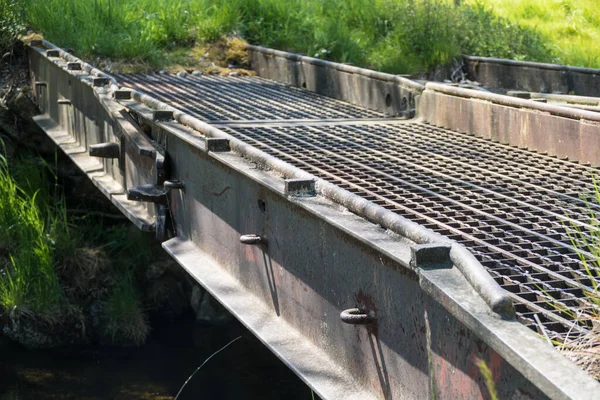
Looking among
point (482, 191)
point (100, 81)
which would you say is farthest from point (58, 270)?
point (482, 191)

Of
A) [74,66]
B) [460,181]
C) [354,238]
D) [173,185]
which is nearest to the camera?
[354,238]

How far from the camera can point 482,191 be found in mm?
4520

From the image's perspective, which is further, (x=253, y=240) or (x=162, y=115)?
(x=162, y=115)

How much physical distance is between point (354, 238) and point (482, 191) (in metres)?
1.40

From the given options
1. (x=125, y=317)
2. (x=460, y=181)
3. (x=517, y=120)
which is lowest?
(x=125, y=317)

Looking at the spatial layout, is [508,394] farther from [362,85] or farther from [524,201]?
[362,85]

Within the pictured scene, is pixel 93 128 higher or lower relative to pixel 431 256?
lower

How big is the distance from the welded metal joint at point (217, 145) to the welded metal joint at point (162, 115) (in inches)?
40.9

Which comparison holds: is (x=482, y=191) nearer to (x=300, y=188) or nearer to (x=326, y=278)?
(x=300, y=188)

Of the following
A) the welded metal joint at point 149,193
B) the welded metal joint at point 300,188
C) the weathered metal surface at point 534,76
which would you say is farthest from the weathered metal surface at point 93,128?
the weathered metal surface at point 534,76

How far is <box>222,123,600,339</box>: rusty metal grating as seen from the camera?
3115 millimetres

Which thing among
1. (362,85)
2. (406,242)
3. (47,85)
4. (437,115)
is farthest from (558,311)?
(47,85)

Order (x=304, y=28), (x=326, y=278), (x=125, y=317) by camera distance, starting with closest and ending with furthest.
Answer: (x=326, y=278) < (x=125, y=317) < (x=304, y=28)

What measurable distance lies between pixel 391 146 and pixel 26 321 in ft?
16.0
